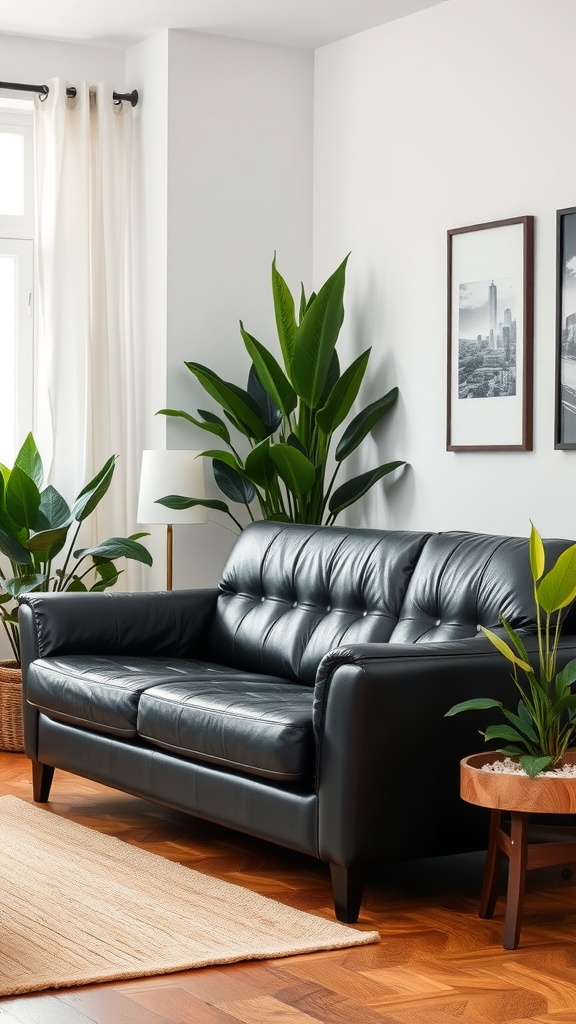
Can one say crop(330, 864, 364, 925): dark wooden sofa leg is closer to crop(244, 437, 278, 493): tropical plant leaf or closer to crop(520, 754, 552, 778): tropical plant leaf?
crop(520, 754, 552, 778): tropical plant leaf

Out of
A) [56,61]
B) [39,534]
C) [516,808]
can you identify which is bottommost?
[516,808]

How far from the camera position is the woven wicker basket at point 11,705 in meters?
5.24

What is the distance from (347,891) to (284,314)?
2.75 meters

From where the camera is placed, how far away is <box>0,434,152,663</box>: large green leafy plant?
5.11 metres

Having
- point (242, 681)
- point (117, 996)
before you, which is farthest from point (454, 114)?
point (117, 996)

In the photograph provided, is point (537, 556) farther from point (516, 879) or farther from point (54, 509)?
point (54, 509)

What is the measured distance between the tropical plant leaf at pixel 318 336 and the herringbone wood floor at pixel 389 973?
6.76 ft

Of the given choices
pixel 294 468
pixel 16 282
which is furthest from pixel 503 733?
pixel 16 282

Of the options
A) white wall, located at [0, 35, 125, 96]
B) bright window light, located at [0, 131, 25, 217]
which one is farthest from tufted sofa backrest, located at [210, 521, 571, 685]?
white wall, located at [0, 35, 125, 96]

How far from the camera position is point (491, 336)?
15.8 ft

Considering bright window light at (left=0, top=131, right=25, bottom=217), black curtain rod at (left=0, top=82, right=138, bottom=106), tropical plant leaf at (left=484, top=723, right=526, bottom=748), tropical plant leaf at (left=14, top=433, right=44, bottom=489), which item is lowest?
tropical plant leaf at (left=484, top=723, right=526, bottom=748)

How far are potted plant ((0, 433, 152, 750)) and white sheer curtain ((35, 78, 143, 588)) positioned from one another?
1.05 feet

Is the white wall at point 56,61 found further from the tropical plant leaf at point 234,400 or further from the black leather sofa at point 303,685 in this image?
the black leather sofa at point 303,685

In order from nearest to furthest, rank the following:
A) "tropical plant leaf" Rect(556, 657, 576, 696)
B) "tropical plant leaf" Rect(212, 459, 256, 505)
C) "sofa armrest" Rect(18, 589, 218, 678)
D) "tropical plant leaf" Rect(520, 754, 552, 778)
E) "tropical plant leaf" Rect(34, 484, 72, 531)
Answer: "tropical plant leaf" Rect(520, 754, 552, 778) < "tropical plant leaf" Rect(556, 657, 576, 696) < "sofa armrest" Rect(18, 589, 218, 678) < "tropical plant leaf" Rect(34, 484, 72, 531) < "tropical plant leaf" Rect(212, 459, 256, 505)
